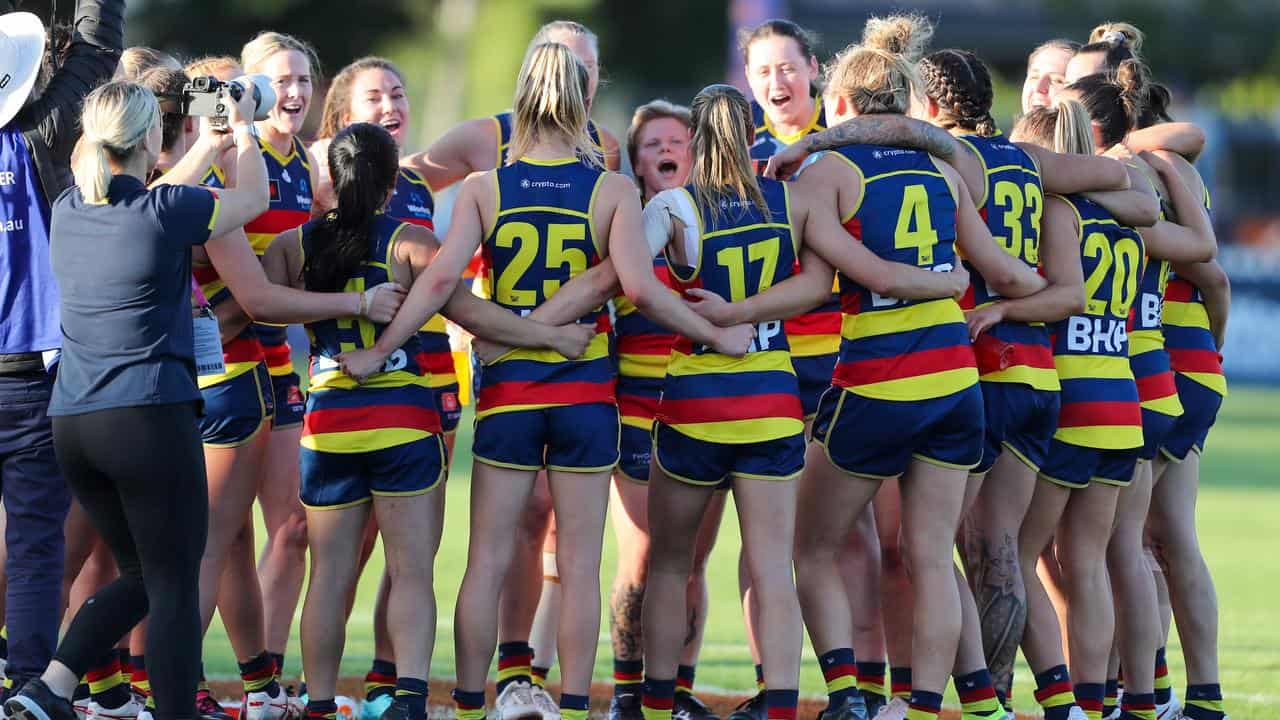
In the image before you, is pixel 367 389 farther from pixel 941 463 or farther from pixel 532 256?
pixel 941 463

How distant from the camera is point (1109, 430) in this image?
6133 mm

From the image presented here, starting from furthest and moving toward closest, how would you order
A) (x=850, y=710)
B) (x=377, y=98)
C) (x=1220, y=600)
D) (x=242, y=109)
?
(x=1220, y=600)
(x=377, y=98)
(x=850, y=710)
(x=242, y=109)

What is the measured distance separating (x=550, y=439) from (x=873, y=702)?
1.79 meters

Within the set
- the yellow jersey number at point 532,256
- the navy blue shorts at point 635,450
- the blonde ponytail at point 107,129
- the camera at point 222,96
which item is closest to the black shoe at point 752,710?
the navy blue shorts at point 635,450

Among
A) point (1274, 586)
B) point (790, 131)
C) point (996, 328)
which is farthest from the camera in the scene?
point (1274, 586)

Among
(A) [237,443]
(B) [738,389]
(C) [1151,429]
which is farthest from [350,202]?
(C) [1151,429]

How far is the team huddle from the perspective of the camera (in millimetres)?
5770

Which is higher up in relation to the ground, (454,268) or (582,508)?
(454,268)

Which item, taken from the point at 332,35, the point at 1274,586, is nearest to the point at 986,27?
the point at 332,35

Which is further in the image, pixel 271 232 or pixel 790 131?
pixel 790 131

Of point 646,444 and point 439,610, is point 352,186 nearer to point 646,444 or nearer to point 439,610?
point 646,444

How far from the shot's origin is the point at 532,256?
5812 millimetres

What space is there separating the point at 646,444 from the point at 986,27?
1590 inches

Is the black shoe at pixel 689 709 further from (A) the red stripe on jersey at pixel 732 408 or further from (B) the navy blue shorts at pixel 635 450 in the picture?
(A) the red stripe on jersey at pixel 732 408
